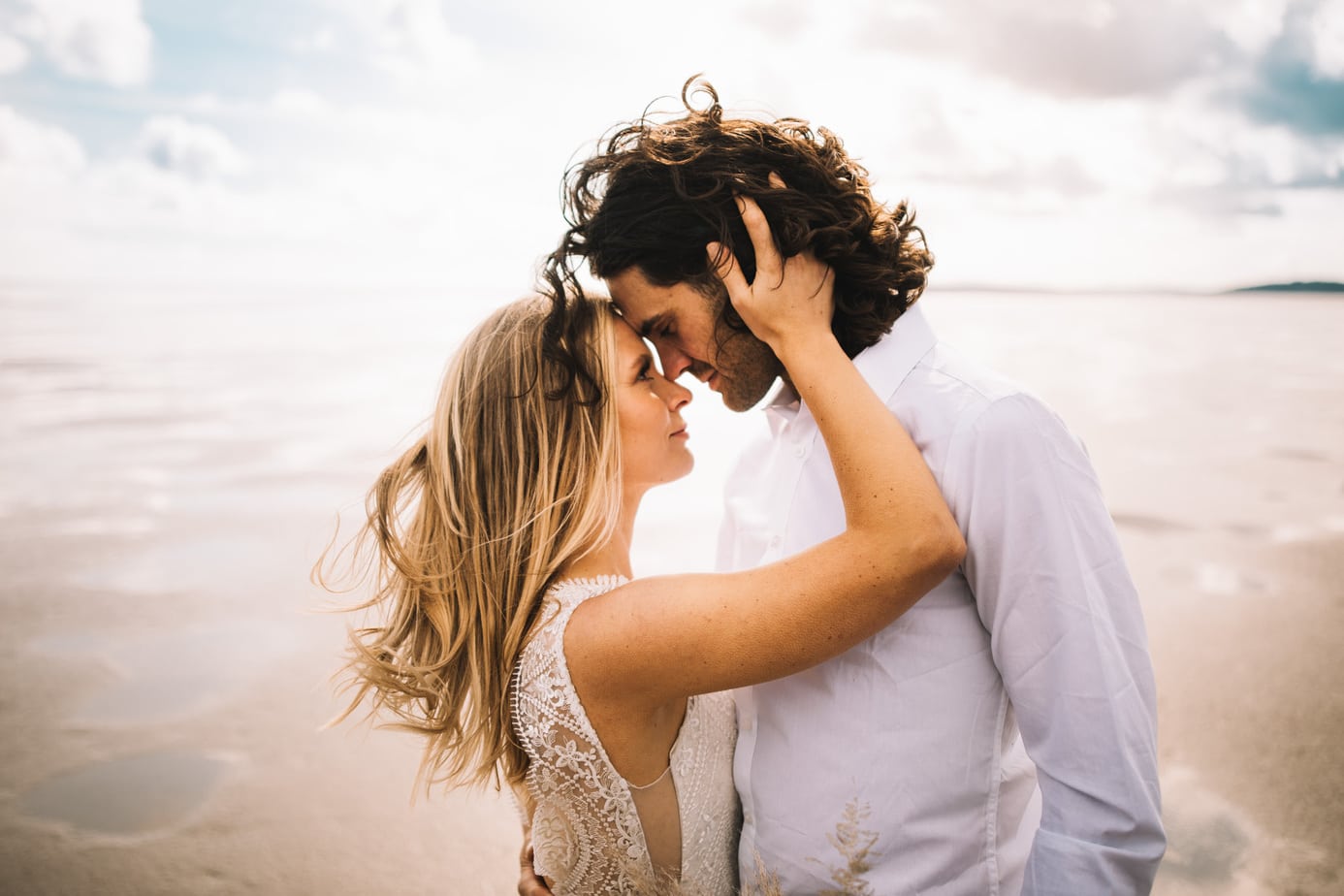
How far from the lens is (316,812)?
4.48 m

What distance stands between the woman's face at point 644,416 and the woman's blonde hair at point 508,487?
60mm

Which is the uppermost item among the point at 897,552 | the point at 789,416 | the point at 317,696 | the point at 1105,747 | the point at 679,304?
the point at 679,304

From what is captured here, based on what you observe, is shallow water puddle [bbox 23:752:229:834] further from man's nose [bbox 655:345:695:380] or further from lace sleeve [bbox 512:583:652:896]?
man's nose [bbox 655:345:695:380]

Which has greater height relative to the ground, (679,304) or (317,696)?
(679,304)

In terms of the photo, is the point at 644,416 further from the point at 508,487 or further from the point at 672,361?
the point at 508,487

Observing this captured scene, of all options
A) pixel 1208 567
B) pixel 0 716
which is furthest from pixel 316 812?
pixel 1208 567

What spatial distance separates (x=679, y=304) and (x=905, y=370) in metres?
0.71

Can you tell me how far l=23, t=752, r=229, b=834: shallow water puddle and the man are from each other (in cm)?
278

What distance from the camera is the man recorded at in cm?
178

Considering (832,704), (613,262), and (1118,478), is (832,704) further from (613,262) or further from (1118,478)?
(1118,478)

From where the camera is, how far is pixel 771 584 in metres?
1.93

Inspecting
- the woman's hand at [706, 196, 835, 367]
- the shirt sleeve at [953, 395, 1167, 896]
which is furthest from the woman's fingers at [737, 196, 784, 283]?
the shirt sleeve at [953, 395, 1167, 896]

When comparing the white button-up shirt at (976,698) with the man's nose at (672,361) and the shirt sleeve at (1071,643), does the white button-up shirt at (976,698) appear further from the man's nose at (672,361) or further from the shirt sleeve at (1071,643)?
the man's nose at (672,361)

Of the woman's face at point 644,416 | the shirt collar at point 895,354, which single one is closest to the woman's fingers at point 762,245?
the shirt collar at point 895,354
